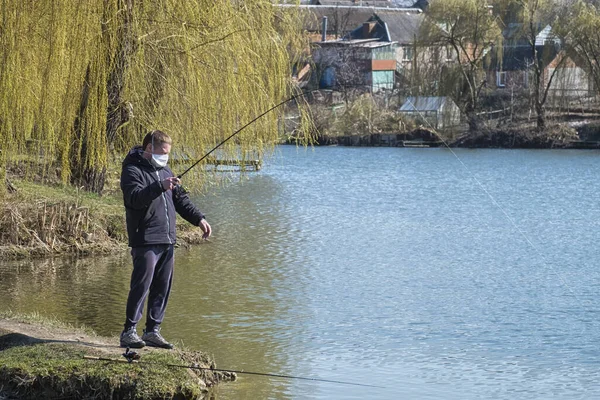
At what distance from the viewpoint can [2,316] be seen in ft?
31.9

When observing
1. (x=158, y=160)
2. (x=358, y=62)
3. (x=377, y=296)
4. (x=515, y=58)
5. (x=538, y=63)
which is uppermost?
(x=358, y=62)

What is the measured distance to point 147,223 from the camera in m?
8.13

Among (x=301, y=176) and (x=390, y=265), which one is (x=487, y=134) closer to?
(x=301, y=176)

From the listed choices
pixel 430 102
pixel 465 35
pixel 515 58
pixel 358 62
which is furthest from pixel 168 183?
pixel 358 62

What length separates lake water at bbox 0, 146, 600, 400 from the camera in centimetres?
974

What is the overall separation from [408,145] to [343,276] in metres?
42.9

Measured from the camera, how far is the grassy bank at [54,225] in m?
15.5

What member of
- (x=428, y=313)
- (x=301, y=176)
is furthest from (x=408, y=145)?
(x=428, y=313)

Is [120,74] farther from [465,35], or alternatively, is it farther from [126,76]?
[465,35]

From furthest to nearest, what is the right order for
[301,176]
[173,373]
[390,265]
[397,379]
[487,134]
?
1. [487,134]
2. [301,176]
3. [390,265]
4. [397,379]
5. [173,373]

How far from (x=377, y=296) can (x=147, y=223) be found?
6.32 metres

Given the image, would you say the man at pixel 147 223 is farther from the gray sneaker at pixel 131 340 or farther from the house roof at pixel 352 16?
the house roof at pixel 352 16

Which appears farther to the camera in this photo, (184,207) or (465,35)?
(465,35)

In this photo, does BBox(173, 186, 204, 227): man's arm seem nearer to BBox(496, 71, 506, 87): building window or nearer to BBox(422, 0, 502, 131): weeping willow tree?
BBox(422, 0, 502, 131): weeping willow tree
